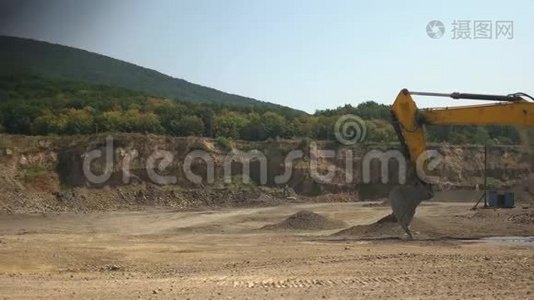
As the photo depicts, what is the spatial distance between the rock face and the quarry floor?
15.0 m

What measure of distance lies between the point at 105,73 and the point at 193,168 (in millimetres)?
55121

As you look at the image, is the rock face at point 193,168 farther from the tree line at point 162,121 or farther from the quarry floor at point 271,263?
the quarry floor at point 271,263

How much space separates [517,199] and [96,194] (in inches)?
1011

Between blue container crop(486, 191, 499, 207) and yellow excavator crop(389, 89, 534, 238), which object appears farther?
blue container crop(486, 191, 499, 207)

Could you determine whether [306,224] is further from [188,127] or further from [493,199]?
[188,127]

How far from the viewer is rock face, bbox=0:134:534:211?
4222 cm

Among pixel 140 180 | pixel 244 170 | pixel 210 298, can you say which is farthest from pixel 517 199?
pixel 210 298

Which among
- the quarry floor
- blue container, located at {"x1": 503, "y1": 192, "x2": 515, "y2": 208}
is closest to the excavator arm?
the quarry floor

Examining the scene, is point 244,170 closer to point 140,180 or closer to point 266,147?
point 266,147

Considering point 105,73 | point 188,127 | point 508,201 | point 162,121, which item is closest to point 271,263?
point 508,201

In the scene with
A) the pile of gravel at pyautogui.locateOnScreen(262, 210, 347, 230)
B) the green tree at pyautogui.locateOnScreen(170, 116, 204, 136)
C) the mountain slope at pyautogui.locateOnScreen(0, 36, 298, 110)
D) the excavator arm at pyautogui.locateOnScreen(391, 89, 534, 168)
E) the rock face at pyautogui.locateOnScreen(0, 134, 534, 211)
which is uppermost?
the mountain slope at pyautogui.locateOnScreen(0, 36, 298, 110)

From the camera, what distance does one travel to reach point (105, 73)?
98.1m

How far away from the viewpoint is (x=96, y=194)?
41000 millimetres

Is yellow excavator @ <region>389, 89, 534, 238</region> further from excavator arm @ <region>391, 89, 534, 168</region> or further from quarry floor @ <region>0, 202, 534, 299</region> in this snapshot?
quarry floor @ <region>0, 202, 534, 299</region>
